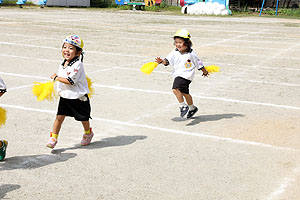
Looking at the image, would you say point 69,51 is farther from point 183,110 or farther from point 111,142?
point 183,110

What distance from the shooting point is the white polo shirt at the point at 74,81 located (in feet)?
18.9

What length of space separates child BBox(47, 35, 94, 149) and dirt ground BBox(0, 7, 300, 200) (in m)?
0.44

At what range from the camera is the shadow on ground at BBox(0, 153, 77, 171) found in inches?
209

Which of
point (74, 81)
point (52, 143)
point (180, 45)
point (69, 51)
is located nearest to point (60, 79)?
point (74, 81)

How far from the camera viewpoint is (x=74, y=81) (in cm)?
578

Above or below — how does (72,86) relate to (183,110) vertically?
above

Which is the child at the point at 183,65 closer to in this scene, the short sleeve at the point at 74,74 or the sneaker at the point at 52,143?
the short sleeve at the point at 74,74

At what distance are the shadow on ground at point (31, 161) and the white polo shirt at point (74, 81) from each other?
2.49 feet

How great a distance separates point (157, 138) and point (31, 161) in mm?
1794

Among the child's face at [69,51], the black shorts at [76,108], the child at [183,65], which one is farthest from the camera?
the child at [183,65]

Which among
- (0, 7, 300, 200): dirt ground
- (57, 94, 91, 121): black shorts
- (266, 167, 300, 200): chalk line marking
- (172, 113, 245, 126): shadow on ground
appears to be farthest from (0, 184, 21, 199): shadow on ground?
(172, 113, 245, 126): shadow on ground

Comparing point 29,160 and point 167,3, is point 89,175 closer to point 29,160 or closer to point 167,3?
point 29,160

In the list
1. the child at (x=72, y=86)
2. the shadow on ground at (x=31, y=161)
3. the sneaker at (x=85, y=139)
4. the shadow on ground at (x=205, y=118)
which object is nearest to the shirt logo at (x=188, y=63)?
the shadow on ground at (x=205, y=118)

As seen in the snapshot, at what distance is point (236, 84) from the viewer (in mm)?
10344
